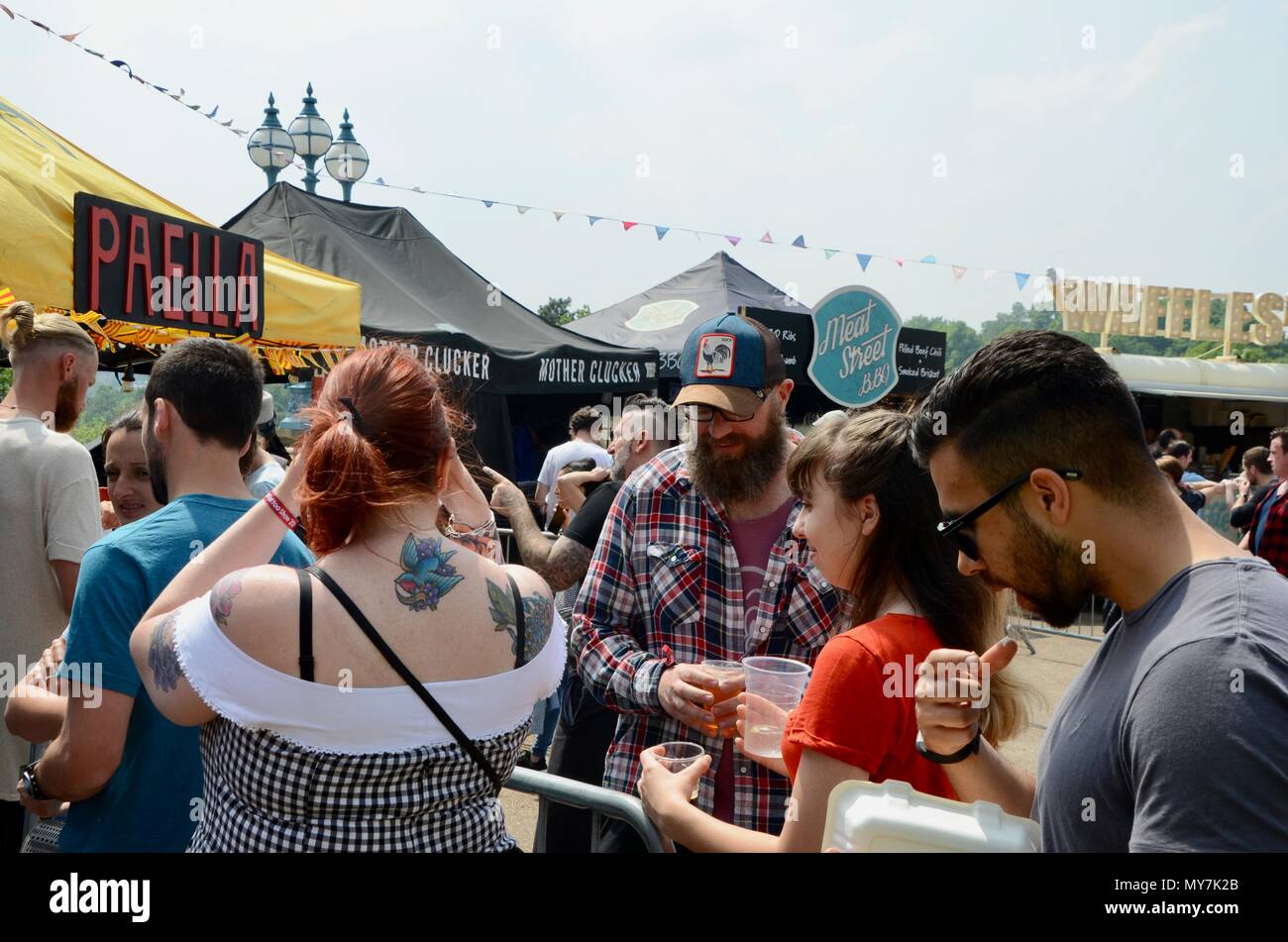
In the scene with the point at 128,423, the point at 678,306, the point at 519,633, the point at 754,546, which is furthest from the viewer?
the point at 678,306

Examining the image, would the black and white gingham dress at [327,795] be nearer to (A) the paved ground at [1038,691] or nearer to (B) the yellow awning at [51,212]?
(A) the paved ground at [1038,691]

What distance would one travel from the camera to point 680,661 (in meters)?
2.56

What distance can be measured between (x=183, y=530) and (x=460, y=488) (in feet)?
2.46

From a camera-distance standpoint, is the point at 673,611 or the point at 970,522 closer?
the point at 970,522

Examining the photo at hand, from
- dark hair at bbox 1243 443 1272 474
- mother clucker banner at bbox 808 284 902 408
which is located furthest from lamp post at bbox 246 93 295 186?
dark hair at bbox 1243 443 1272 474

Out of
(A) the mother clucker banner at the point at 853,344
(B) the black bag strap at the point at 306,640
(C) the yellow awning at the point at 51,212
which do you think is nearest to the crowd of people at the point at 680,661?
(B) the black bag strap at the point at 306,640

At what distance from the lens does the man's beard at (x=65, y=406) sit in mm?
3439

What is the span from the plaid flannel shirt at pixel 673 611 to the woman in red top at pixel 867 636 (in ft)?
1.52

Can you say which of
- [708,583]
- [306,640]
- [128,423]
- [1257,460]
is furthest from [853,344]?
[1257,460]

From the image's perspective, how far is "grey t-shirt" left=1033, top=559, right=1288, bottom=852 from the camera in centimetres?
105

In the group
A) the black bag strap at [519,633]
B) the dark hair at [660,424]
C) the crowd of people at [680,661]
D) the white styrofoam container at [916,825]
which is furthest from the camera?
the dark hair at [660,424]

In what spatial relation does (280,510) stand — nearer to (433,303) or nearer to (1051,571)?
(1051,571)

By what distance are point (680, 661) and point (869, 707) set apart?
98 centimetres

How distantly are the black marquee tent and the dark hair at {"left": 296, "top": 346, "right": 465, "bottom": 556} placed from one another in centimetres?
596
